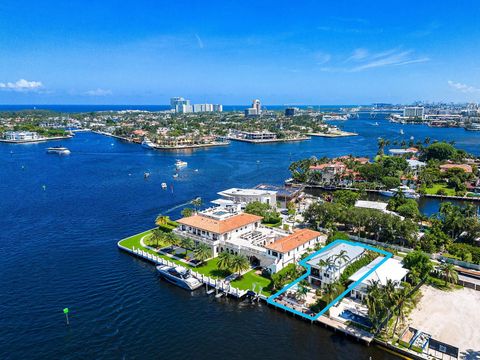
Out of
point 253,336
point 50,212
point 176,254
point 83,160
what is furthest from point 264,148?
point 253,336

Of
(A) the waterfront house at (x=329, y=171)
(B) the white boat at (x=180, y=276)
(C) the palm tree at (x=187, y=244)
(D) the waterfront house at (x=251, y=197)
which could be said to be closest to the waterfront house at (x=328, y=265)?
(B) the white boat at (x=180, y=276)

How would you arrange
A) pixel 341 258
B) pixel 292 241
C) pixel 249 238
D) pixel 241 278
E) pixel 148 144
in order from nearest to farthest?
pixel 341 258 < pixel 241 278 < pixel 292 241 < pixel 249 238 < pixel 148 144

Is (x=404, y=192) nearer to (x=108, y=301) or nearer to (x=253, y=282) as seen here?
(x=253, y=282)

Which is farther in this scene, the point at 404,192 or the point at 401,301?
the point at 404,192

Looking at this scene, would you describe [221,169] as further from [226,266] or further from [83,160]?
[226,266]

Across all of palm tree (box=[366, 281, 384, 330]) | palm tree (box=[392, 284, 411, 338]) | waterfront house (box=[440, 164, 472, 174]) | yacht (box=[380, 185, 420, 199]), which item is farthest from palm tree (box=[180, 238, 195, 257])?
waterfront house (box=[440, 164, 472, 174])

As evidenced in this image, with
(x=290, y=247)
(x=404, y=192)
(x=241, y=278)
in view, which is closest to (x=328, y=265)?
(x=290, y=247)
